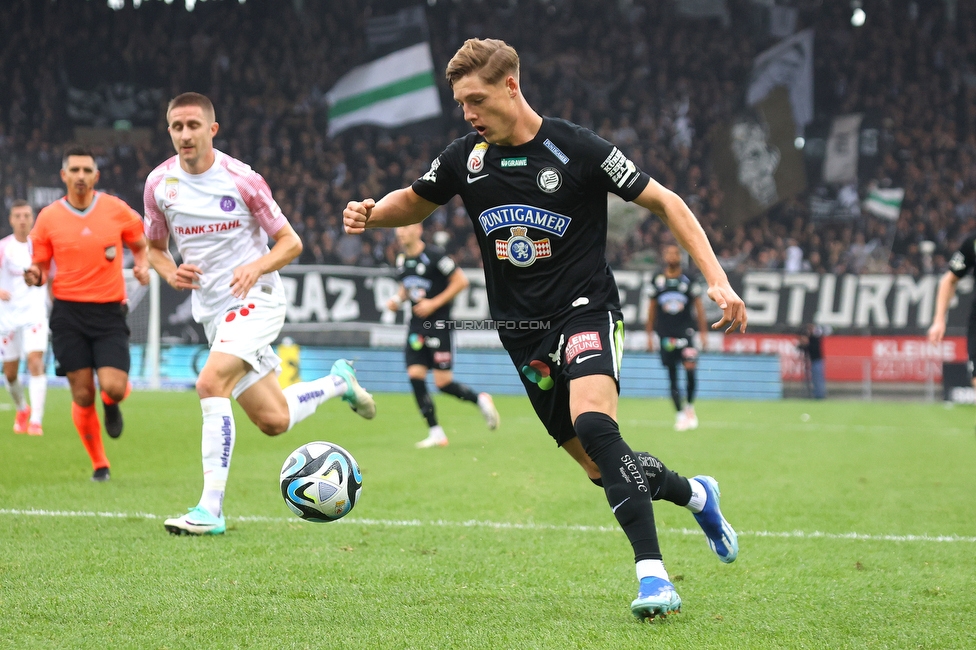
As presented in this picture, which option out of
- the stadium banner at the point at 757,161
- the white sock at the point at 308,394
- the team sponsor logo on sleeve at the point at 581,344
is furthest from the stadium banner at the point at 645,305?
the team sponsor logo on sleeve at the point at 581,344

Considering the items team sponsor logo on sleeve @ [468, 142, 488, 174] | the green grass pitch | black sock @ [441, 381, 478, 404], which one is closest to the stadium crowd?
black sock @ [441, 381, 478, 404]

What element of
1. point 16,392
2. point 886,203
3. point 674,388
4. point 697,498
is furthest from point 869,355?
point 697,498

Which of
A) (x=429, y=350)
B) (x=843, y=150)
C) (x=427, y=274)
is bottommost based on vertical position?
(x=429, y=350)

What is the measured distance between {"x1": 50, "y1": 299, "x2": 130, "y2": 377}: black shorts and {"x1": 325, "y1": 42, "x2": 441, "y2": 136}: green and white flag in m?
22.1

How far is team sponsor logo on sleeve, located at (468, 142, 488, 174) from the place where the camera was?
4.55 m

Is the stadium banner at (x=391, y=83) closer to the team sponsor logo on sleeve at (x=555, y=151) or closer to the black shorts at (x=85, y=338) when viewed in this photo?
the black shorts at (x=85, y=338)

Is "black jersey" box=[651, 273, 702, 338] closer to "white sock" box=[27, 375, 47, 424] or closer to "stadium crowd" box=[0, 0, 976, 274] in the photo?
"white sock" box=[27, 375, 47, 424]

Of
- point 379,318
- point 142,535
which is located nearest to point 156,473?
point 142,535

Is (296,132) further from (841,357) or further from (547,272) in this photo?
(547,272)

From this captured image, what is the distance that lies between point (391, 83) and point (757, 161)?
10.5 m

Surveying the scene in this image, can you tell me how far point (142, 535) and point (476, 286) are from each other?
17028mm

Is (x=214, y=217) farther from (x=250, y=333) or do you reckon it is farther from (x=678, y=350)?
(x=678, y=350)

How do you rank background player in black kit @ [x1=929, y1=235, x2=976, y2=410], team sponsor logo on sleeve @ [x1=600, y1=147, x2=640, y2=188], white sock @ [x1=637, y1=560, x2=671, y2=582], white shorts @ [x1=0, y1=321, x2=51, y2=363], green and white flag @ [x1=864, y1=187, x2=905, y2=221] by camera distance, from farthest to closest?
green and white flag @ [x1=864, y1=187, x2=905, y2=221] < white shorts @ [x1=0, y1=321, x2=51, y2=363] < background player in black kit @ [x1=929, y1=235, x2=976, y2=410] < team sponsor logo on sleeve @ [x1=600, y1=147, x2=640, y2=188] < white sock @ [x1=637, y1=560, x2=671, y2=582]

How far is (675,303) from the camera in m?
A: 14.3
